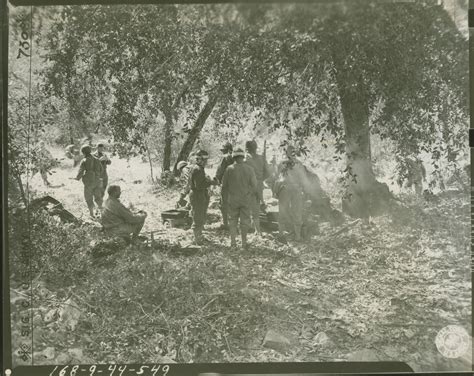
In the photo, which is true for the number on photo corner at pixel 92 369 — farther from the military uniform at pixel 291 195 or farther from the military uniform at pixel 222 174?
the military uniform at pixel 291 195

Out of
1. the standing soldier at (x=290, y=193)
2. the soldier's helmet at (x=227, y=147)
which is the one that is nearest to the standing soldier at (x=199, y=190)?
the soldier's helmet at (x=227, y=147)

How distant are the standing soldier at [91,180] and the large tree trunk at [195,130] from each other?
0.50 metres

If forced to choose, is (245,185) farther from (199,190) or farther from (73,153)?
(73,153)

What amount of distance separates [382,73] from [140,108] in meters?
1.57

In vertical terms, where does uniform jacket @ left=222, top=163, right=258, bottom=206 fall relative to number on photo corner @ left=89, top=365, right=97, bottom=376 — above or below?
above

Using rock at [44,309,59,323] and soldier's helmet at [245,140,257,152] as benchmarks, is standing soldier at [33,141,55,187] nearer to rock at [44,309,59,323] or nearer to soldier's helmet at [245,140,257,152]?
rock at [44,309,59,323]

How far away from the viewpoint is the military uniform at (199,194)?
2869 mm

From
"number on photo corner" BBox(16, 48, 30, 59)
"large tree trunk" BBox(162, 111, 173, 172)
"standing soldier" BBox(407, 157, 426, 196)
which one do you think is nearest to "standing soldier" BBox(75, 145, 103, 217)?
"large tree trunk" BBox(162, 111, 173, 172)

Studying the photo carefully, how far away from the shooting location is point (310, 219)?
2.87m

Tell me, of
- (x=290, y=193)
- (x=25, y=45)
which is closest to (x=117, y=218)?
(x=290, y=193)

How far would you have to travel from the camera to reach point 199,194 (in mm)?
2881

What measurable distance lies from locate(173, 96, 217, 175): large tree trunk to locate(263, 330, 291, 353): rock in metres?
1.22

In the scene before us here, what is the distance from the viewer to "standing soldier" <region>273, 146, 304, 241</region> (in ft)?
9.41

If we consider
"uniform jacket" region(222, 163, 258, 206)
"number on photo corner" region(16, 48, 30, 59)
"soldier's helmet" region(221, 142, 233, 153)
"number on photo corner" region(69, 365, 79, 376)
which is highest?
"number on photo corner" region(16, 48, 30, 59)
